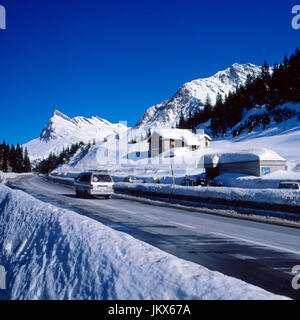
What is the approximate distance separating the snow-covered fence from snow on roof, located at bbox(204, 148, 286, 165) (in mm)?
19437

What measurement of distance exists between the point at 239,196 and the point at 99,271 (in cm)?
1169

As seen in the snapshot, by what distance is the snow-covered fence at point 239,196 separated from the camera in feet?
39.3

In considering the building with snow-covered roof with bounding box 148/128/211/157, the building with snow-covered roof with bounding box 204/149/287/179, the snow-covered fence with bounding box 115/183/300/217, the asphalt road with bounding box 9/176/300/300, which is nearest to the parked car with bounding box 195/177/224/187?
the building with snow-covered roof with bounding box 204/149/287/179

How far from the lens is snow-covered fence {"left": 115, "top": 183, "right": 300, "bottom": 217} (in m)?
12.0

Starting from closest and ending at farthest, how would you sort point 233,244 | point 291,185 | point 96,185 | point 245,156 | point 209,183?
1. point 233,244
2. point 96,185
3. point 291,185
4. point 209,183
5. point 245,156

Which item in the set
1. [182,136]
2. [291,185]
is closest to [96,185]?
[291,185]

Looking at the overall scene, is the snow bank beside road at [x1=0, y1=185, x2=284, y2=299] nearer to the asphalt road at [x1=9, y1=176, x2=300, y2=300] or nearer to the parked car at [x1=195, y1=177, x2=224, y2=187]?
the asphalt road at [x1=9, y1=176, x2=300, y2=300]

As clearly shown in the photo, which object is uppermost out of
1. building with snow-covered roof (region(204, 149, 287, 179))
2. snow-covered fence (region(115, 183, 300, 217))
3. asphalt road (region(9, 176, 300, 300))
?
building with snow-covered roof (region(204, 149, 287, 179))

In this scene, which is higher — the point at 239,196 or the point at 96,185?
the point at 96,185

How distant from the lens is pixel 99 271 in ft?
12.9

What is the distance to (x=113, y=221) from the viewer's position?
10.9 metres

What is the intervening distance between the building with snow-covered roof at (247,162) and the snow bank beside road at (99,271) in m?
32.3

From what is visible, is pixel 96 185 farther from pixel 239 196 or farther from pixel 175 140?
A: pixel 175 140
